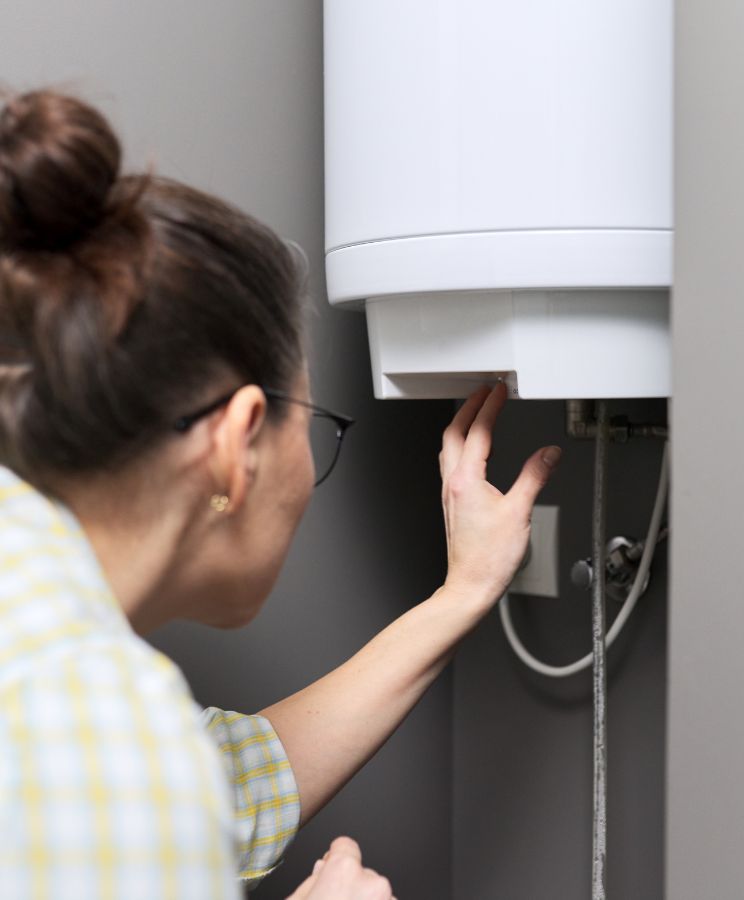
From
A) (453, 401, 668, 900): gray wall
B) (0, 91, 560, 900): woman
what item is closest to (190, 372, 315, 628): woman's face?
(0, 91, 560, 900): woman

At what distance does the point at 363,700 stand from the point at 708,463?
14.5 inches

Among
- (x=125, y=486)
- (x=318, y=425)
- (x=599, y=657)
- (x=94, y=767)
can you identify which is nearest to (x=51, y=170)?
(x=125, y=486)

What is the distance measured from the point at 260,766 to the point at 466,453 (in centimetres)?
34

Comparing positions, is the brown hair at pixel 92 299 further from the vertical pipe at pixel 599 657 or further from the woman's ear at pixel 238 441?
the vertical pipe at pixel 599 657

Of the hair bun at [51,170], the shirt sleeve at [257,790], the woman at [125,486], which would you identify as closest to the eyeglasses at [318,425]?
the woman at [125,486]

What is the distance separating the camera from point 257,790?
950 millimetres

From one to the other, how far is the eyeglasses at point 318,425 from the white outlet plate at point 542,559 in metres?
0.27

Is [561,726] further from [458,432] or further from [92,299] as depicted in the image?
[92,299]

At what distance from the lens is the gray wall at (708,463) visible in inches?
32.4

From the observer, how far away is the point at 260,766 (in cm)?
96

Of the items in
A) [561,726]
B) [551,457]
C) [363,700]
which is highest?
[551,457]

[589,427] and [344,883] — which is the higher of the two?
[589,427]

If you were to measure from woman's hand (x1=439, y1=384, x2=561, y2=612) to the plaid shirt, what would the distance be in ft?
1.57

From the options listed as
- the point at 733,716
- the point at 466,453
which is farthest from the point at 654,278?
the point at 733,716
